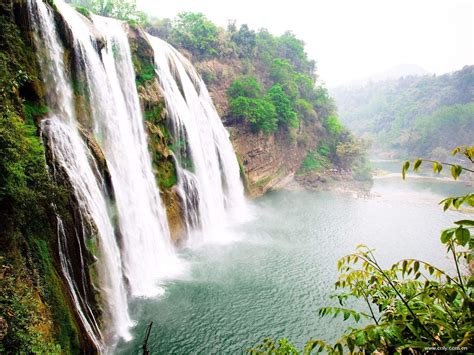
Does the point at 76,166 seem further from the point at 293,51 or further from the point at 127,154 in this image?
the point at 293,51

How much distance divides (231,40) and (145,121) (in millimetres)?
23236

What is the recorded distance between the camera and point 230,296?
Answer: 11.1 meters

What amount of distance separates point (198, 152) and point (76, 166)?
9.76 m

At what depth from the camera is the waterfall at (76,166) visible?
792 cm

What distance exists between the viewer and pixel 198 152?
1792 centimetres

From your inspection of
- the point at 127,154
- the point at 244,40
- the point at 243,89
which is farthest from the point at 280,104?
the point at 127,154

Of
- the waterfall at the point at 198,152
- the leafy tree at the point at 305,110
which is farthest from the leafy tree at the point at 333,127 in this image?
the waterfall at the point at 198,152

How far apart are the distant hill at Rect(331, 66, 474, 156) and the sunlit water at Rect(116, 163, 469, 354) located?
4172cm

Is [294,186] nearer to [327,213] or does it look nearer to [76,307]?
[327,213]

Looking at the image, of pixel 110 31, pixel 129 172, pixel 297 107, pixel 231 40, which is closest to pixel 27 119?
pixel 129 172

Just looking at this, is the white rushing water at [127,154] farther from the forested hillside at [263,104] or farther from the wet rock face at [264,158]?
the forested hillside at [263,104]

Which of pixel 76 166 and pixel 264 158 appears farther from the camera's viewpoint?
pixel 264 158

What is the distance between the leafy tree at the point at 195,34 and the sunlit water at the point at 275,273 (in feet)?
50.5

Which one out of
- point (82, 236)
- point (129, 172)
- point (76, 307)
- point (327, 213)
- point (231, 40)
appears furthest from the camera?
point (231, 40)
